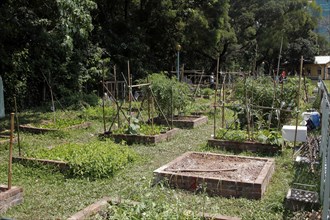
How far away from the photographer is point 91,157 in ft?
21.0

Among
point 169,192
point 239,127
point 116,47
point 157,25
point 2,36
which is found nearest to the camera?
point 169,192

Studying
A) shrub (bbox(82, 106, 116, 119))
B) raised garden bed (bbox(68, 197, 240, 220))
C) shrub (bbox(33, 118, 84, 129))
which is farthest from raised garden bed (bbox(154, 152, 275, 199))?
shrub (bbox(82, 106, 116, 119))

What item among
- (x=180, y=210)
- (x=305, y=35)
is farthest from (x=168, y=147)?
(x=305, y=35)

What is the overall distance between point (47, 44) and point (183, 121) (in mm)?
6870

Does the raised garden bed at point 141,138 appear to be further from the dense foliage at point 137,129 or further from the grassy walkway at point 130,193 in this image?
the grassy walkway at point 130,193

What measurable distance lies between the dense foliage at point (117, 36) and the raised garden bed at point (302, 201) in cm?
597

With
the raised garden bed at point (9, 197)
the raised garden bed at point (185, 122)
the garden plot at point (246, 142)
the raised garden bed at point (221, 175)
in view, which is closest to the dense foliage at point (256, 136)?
the garden plot at point (246, 142)

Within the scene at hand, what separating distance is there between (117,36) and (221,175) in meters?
14.5

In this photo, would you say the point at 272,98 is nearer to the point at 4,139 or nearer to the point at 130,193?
the point at 130,193

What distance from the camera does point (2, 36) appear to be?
1352 cm

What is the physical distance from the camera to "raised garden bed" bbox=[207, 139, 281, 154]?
7723 millimetres

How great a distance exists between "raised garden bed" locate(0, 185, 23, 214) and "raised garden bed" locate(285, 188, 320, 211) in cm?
350

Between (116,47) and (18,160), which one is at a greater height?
(116,47)

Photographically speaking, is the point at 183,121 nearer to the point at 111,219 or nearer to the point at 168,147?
the point at 168,147
